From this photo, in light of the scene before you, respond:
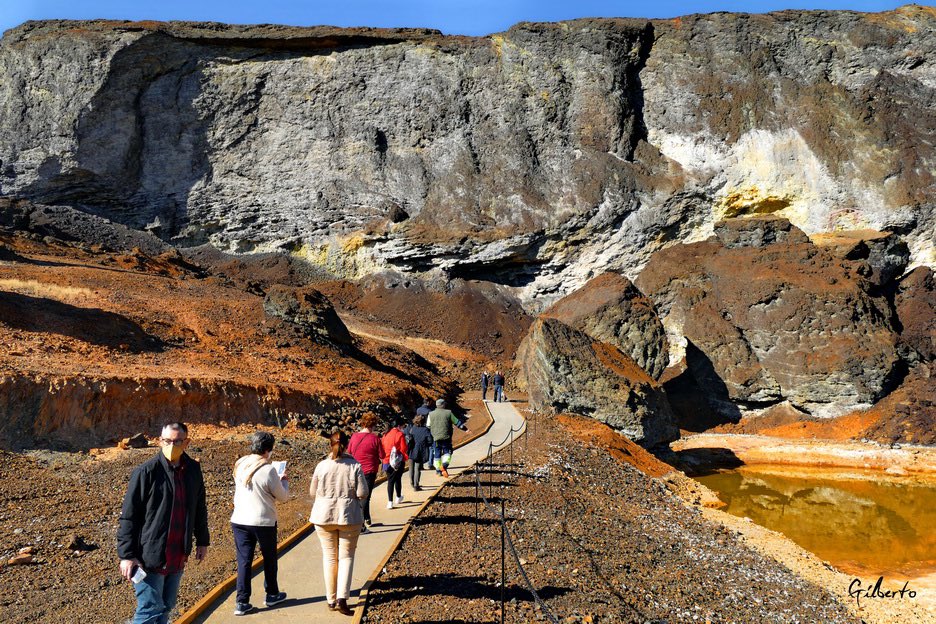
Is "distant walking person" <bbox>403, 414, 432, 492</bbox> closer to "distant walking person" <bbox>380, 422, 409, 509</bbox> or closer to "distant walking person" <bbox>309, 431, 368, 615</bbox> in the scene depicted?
"distant walking person" <bbox>380, 422, 409, 509</bbox>

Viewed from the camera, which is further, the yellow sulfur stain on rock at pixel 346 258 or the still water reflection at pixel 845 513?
the yellow sulfur stain on rock at pixel 346 258

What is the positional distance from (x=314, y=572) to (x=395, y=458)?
250 centimetres

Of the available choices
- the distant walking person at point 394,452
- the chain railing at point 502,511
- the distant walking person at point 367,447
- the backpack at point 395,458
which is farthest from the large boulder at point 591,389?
the distant walking person at point 367,447

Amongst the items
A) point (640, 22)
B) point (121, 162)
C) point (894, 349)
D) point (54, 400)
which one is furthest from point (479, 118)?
point (54, 400)

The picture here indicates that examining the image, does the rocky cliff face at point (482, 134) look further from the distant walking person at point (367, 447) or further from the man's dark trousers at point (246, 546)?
the man's dark trousers at point (246, 546)

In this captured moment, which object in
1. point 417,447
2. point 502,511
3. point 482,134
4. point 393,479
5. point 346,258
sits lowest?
point 393,479

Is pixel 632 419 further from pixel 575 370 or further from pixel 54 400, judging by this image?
pixel 54 400

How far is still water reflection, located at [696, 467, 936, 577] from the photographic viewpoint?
588 inches

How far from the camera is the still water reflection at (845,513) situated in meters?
14.9

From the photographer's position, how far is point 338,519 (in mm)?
5922

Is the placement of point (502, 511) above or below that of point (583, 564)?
above

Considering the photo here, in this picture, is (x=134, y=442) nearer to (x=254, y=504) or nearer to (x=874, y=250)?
(x=254, y=504)

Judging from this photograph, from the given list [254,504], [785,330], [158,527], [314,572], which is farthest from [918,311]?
[158,527]

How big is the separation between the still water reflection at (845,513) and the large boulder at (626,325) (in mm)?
5879
